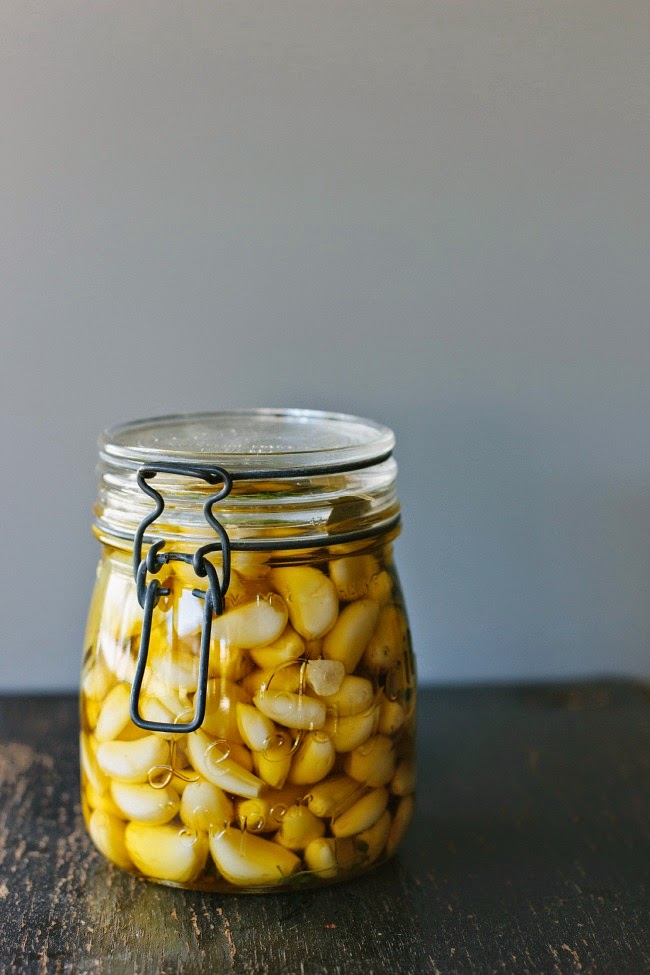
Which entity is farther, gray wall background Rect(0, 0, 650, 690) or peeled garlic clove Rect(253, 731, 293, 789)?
gray wall background Rect(0, 0, 650, 690)

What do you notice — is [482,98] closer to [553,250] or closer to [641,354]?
[553,250]

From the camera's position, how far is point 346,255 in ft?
2.30

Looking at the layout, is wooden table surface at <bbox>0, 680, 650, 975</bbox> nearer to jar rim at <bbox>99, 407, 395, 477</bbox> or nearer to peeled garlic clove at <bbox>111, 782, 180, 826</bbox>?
peeled garlic clove at <bbox>111, 782, 180, 826</bbox>

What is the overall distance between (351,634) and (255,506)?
80 millimetres

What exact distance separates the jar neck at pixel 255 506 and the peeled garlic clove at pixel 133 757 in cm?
10

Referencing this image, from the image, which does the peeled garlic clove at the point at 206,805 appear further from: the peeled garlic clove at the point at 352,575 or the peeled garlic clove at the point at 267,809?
the peeled garlic clove at the point at 352,575

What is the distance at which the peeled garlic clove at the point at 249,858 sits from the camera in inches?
19.0

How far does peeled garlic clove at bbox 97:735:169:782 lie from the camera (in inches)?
19.1

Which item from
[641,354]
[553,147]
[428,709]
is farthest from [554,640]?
[553,147]

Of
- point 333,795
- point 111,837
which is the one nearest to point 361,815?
point 333,795

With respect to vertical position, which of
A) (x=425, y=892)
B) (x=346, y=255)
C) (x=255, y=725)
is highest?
(x=346, y=255)

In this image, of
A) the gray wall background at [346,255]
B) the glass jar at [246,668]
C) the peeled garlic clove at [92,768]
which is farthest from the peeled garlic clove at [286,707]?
the gray wall background at [346,255]

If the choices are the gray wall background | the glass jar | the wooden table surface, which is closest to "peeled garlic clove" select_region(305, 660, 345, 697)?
the glass jar

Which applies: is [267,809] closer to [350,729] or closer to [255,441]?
[350,729]
